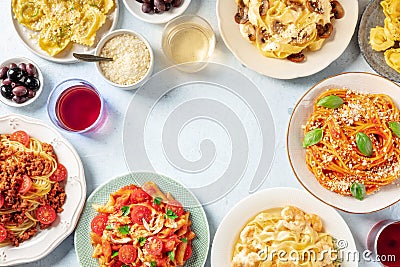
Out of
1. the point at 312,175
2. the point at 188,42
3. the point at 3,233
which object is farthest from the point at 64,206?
the point at 312,175

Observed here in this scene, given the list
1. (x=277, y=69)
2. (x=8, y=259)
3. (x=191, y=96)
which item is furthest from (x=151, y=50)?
(x=8, y=259)

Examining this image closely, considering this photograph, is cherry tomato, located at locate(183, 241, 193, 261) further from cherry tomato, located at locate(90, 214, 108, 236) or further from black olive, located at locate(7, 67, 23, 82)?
black olive, located at locate(7, 67, 23, 82)

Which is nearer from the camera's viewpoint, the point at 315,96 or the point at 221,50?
the point at 315,96

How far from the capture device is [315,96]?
10.0 feet

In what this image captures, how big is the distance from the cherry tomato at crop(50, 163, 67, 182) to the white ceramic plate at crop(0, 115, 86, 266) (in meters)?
0.03

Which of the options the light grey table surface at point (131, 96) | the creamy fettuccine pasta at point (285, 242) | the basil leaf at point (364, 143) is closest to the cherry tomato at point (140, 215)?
the light grey table surface at point (131, 96)

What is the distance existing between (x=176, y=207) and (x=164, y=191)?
0.10m

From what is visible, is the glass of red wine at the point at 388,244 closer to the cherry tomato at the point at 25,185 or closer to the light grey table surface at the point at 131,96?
the light grey table surface at the point at 131,96

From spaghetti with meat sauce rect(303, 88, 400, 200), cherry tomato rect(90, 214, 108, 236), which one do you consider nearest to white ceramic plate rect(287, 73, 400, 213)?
spaghetti with meat sauce rect(303, 88, 400, 200)

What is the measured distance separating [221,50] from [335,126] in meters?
0.71

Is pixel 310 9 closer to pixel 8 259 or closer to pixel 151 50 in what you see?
pixel 151 50

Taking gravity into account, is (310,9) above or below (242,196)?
above

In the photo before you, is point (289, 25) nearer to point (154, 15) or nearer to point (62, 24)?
point (154, 15)

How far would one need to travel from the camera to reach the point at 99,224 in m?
3.14
